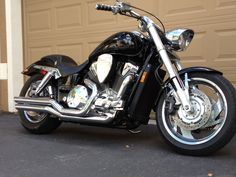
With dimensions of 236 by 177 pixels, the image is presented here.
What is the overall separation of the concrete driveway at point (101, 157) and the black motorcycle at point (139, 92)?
195 millimetres

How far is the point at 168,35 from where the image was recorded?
439 cm

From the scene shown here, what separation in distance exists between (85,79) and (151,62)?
85cm

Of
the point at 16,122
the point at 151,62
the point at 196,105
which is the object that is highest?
the point at 151,62

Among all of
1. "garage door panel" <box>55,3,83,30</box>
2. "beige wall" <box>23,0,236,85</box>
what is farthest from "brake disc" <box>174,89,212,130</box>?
"garage door panel" <box>55,3,83,30</box>

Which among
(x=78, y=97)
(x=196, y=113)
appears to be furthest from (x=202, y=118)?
(x=78, y=97)

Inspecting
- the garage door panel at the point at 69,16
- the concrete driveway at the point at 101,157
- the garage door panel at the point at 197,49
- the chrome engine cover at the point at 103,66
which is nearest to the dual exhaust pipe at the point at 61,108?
the chrome engine cover at the point at 103,66

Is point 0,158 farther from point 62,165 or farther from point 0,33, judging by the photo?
point 0,33

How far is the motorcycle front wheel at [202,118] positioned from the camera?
12.8ft

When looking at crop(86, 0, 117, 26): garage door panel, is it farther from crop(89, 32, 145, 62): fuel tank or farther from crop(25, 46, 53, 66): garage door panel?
crop(89, 32, 145, 62): fuel tank

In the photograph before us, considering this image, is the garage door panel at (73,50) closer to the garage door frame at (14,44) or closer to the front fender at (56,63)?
the garage door frame at (14,44)

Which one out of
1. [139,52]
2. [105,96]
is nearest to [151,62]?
[139,52]

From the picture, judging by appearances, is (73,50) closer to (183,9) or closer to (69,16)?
(69,16)

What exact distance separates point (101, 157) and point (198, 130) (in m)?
0.95

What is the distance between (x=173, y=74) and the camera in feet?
13.7
